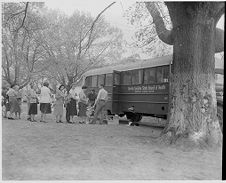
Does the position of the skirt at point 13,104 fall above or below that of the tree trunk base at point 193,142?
above

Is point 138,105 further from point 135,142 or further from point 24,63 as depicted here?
point 24,63

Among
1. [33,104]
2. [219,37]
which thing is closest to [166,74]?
[219,37]

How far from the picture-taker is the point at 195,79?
7184mm

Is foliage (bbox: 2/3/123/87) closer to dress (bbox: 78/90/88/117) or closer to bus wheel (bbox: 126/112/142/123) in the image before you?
bus wheel (bbox: 126/112/142/123)

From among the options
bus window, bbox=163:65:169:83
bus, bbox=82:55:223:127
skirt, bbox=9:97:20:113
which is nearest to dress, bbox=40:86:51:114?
skirt, bbox=9:97:20:113

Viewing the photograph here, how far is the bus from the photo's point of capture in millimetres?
11408

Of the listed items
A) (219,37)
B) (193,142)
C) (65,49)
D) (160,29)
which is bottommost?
(193,142)

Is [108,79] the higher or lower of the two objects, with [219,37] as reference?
lower

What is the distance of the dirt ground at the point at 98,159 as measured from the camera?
4846mm

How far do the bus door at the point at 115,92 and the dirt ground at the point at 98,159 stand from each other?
5.90m

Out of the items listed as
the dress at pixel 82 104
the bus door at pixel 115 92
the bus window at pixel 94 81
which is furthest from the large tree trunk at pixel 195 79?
the bus window at pixel 94 81

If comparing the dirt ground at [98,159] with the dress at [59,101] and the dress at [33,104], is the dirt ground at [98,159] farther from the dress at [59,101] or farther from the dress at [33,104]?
the dress at [33,104]

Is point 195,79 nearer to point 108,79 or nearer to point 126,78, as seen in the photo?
point 126,78

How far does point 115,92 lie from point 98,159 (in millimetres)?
8412
